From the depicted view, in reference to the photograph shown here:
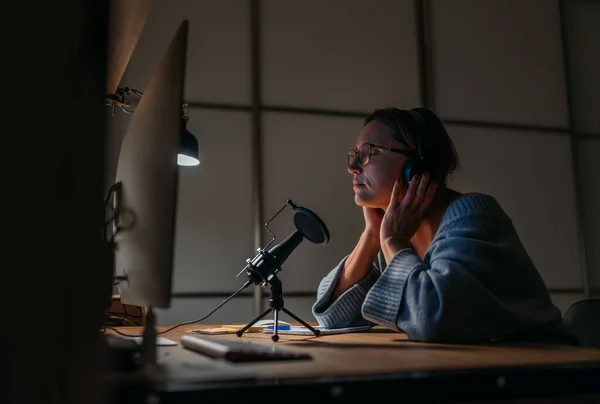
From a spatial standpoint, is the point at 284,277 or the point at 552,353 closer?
the point at 552,353

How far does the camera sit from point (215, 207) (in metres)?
2.76

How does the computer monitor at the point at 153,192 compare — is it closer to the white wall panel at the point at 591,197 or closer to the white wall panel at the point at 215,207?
the white wall panel at the point at 215,207

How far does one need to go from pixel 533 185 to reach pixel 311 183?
1315 mm

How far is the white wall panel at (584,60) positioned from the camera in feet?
11.4

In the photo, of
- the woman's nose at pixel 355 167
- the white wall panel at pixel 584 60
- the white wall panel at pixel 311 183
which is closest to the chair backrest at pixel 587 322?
the woman's nose at pixel 355 167

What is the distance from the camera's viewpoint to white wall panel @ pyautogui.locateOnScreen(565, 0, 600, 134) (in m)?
3.48

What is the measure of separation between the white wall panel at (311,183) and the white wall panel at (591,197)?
4.56ft

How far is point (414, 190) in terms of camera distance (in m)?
1.45

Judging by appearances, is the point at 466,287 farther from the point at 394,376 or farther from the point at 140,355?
the point at 140,355

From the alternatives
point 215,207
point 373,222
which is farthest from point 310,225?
point 215,207

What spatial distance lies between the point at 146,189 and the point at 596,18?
3.66 meters

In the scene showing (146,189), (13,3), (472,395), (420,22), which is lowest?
(472,395)

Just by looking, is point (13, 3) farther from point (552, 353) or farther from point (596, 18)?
point (596, 18)

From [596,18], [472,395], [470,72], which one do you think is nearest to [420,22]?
[470,72]
